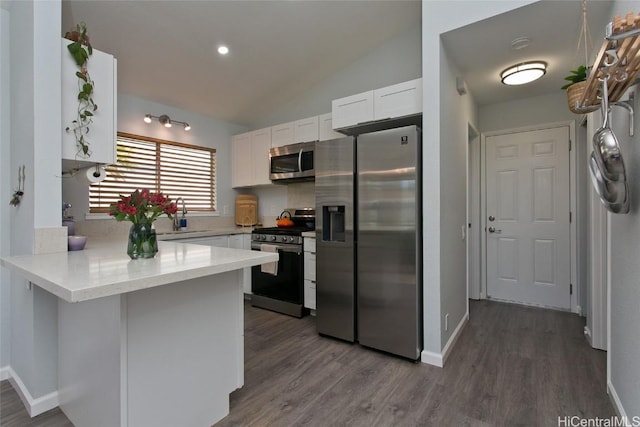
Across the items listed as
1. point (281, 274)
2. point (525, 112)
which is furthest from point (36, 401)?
point (525, 112)

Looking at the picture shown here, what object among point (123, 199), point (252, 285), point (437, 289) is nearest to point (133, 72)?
point (123, 199)

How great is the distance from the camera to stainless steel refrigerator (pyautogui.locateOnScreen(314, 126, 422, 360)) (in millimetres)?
2305

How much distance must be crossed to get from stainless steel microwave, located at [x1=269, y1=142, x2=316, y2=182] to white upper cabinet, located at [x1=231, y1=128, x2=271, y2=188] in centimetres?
15

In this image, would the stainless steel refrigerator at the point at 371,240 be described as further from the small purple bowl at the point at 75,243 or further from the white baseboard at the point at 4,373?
the white baseboard at the point at 4,373

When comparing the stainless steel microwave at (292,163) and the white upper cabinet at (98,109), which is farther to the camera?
the stainless steel microwave at (292,163)

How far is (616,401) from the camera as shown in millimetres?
1682

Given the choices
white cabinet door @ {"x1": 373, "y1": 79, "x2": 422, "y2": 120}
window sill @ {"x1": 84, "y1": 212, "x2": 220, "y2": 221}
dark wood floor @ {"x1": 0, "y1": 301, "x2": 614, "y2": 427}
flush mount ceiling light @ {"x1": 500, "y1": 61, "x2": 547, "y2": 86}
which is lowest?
dark wood floor @ {"x1": 0, "y1": 301, "x2": 614, "y2": 427}

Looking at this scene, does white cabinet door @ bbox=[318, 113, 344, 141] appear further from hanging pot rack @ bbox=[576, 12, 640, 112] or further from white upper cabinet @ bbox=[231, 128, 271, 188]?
hanging pot rack @ bbox=[576, 12, 640, 112]

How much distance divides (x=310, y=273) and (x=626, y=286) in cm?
239

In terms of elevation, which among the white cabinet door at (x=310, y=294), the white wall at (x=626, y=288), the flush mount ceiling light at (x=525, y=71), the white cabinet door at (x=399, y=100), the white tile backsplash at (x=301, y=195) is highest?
the flush mount ceiling light at (x=525, y=71)

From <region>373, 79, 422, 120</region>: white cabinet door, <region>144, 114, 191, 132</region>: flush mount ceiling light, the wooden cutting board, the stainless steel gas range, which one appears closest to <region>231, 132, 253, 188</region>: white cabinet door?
the wooden cutting board

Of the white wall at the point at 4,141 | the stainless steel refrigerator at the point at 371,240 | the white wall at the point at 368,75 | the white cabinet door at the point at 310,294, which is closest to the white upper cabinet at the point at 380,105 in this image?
the stainless steel refrigerator at the point at 371,240

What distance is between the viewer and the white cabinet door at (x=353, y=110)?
2785 mm

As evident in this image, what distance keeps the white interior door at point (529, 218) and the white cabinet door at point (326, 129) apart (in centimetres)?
202
